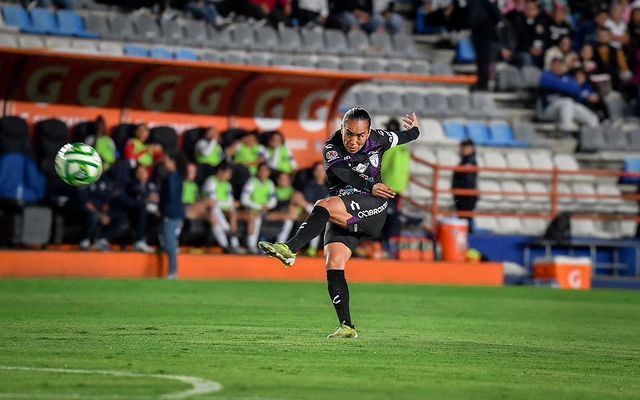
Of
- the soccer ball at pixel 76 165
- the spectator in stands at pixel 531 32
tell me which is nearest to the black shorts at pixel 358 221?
the soccer ball at pixel 76 165

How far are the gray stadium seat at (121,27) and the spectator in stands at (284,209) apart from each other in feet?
15.1

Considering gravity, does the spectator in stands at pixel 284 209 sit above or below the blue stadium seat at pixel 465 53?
below

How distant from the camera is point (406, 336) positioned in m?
11.8

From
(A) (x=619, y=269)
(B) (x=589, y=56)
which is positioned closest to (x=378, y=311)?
(A) (x=619, y=269)

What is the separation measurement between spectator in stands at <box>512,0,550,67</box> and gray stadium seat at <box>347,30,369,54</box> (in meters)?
4.04

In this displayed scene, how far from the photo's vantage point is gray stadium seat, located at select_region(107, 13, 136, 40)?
25.4 metres

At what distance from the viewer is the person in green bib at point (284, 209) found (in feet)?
74.5

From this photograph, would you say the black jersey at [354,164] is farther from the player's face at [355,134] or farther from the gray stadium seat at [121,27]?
the gray stadium seat at [121,27]

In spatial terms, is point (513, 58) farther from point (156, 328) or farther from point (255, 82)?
point (156, 328)

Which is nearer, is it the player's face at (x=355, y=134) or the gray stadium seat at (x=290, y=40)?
the player's face at (x=355, y=134)

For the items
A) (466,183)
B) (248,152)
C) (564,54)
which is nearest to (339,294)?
(248,152)

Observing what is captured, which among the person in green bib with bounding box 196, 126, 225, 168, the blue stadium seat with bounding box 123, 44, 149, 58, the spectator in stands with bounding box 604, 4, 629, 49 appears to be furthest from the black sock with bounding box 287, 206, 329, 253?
the spectator in stands with bounding box 604, 4, 629, 49

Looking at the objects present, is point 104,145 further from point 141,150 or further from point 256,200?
point 256,200

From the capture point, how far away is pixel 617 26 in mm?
31984
